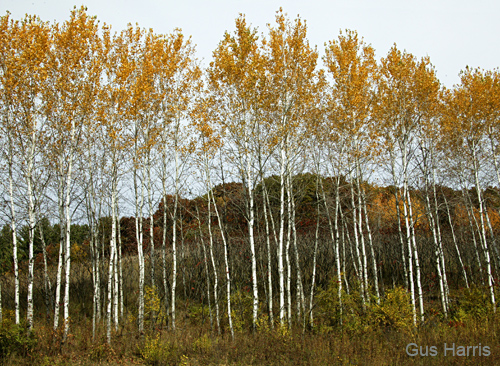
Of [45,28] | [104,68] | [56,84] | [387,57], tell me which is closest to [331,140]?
[387,57]

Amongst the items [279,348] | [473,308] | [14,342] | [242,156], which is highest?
[242,156]

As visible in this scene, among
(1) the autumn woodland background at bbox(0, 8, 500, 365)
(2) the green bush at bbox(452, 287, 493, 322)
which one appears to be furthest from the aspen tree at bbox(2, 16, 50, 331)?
(2) the green bush at bbox(452, 287, 493, 322)

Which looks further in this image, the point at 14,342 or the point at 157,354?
the point at 157,354

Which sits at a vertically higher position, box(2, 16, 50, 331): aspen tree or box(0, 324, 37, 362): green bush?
box(2, 16, 50, 331): aspen tree

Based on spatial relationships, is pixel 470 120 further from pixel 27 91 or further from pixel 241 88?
pixel 27 91


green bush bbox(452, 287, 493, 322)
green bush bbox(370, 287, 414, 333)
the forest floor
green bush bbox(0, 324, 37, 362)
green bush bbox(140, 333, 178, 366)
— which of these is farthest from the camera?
green bush bbox(452, 287, 493, 322)

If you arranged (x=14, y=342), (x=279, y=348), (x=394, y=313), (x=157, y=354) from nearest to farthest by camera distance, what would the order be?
(x=279, y=348) < (x=14, y=342) < (x=157, y=354) < (x=394, y=313)

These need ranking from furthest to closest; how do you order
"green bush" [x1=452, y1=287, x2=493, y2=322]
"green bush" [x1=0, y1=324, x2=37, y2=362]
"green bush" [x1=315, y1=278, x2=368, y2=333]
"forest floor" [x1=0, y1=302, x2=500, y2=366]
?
1. "green bush" [x1=452, y1=287, x2=493, y2=322]
2. "green bush" [x1=315, y1=278, x2=368, y2=333]
3. "green bush" [x1=0, y1=324, x2=37, y2=362]
4. "forest floor" [x1=0, y1=302, x2=500, y2=366]

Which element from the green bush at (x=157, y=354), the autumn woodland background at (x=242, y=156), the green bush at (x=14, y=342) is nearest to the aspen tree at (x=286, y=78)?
the autumn woodland background at (x=242, y=156)

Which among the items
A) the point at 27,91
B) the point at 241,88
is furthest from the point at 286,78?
the point at 27,91

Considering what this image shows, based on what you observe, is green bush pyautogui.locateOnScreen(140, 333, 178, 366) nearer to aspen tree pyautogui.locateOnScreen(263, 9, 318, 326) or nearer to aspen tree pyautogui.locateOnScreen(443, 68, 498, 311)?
aspen tree pyautogui.locateOnScreen(263, 9, 318, 326)

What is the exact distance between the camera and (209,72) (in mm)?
Answer: 11727

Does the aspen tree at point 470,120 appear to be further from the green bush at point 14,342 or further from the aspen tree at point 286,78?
the green bush at point 14,342

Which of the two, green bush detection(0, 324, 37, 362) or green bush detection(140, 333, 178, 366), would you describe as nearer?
green bush detection(0, 324, 37, 362)
